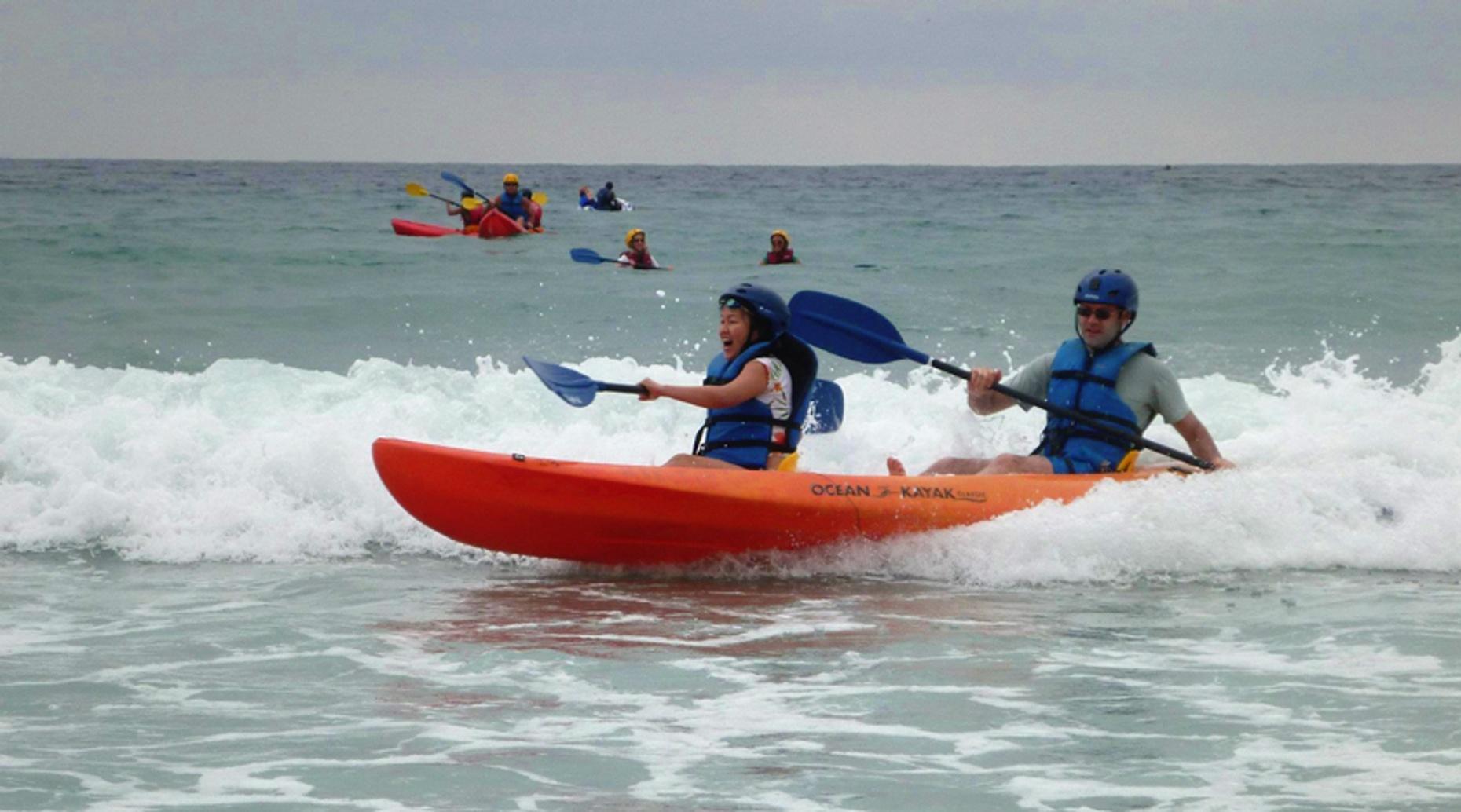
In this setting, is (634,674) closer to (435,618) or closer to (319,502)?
(435,618)

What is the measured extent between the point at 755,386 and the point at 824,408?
0.91m

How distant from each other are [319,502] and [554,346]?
5251mm

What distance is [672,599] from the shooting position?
5.83m

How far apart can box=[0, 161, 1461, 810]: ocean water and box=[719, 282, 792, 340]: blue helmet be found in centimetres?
89

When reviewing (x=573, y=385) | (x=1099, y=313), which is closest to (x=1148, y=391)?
(x=1099, y=313)

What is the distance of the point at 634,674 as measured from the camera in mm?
4648

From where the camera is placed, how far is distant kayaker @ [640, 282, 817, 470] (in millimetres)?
6316

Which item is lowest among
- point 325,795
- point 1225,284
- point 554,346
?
point 325,795

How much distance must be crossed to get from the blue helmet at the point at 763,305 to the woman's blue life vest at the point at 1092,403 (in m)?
1.13

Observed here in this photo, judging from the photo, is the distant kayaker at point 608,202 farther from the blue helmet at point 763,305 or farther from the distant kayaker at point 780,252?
the blue helmet at point 763,305

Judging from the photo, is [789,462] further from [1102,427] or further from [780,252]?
[780,252]

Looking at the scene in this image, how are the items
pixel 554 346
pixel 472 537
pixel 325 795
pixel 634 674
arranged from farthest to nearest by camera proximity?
pixel 554 346 → pixel 472 537 → pixel 634 674 → pixel 325 795

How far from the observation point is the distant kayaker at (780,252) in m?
17.9

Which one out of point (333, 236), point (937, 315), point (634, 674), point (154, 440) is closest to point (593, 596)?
point (634, 674)
